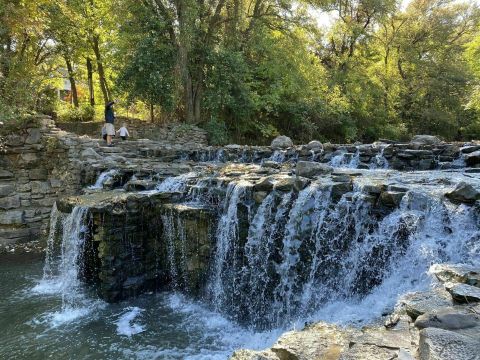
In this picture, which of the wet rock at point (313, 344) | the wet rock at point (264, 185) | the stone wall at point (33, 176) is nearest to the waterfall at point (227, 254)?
the wet rock at point (264, 185)

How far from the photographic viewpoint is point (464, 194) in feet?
15.4

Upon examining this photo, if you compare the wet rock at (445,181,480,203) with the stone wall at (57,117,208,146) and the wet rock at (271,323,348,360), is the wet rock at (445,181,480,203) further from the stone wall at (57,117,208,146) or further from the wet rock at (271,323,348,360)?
the stone wall at (57,117,208,146)

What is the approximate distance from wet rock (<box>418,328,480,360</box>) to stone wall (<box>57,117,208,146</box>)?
12.2 metres

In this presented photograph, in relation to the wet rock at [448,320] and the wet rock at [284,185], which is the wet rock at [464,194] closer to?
the wet rock at [284,185]

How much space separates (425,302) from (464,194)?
224 centimetres

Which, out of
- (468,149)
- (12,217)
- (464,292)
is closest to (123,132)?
(12,217)

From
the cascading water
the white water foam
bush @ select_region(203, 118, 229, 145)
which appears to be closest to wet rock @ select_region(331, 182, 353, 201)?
the white water foam

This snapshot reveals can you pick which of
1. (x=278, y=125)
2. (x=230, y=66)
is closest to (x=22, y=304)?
(x=230, y=66)

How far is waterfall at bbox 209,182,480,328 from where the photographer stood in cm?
462

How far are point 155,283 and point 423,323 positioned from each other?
218 inches

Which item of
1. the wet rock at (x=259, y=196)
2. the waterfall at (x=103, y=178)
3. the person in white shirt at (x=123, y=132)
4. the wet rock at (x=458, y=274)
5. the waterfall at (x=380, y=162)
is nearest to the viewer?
the wet rock at (x=458, y=274)

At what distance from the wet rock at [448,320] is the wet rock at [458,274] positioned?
2.55 ft

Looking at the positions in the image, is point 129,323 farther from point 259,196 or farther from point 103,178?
point 103,178

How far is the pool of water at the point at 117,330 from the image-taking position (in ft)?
17.0
